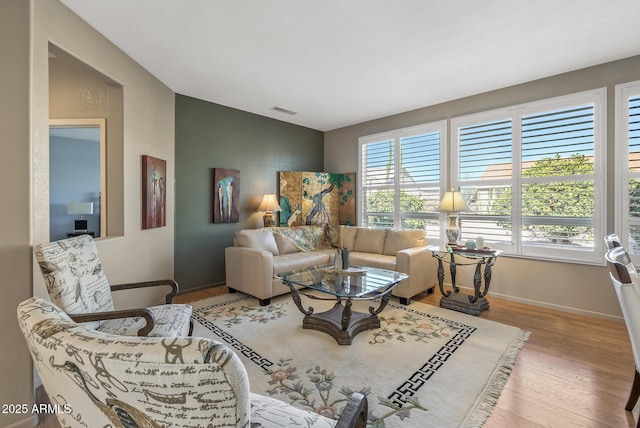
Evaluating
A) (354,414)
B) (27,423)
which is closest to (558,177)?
(354,414)

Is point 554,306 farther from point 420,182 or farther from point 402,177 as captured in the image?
point 402,177

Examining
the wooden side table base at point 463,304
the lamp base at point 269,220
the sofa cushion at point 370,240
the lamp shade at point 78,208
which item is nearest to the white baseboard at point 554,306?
the wooden side table base at point 463,304

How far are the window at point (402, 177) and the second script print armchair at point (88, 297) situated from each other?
365 cm

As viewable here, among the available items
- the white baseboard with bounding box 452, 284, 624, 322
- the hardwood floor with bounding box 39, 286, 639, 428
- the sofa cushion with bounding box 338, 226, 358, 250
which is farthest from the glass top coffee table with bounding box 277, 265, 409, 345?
the white baseboard with bounding box 452, 284, 624, 322

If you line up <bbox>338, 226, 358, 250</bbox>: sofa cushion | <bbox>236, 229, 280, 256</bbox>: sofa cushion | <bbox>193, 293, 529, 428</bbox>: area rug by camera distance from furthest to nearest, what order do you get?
<bbox>338, 226, 358, 250</bbox>: sofa cushion
<bbox>236, 229, 280, 256</bbox>: sofa cushion
<bbox>193, 293, 529, 428</bbox>: area rug

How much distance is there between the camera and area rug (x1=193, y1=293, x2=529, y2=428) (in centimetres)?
174

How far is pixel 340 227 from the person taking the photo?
5.07 m

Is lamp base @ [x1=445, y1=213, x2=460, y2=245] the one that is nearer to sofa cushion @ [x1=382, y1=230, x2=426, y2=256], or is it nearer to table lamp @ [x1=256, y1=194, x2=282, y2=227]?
sofa cushion @ [x1=382, y1=230, x2=426, y2=256]

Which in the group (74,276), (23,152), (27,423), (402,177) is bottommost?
(27,423)

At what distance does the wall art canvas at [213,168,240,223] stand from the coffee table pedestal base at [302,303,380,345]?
2.29m

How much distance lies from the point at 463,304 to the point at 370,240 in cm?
166

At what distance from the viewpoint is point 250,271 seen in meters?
3.56

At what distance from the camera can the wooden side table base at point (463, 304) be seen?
3.19 metres

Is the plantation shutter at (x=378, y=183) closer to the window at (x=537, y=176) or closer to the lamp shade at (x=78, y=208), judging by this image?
the window at (x=537, y=176)
